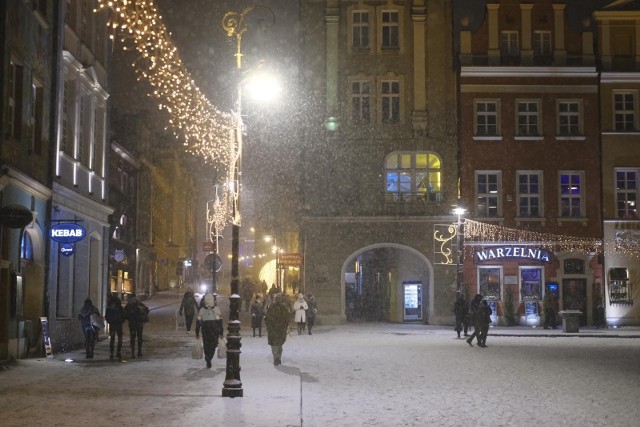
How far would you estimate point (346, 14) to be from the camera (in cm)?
4378

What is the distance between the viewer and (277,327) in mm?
22188

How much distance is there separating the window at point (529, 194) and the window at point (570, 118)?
2.58 m

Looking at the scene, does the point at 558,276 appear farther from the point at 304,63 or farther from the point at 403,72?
the point at 304,63

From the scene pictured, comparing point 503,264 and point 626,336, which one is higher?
point 503,264

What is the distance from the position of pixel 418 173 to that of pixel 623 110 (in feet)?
34.6

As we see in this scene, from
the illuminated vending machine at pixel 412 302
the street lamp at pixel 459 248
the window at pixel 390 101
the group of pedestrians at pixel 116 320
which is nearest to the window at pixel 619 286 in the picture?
the street lamp at pixel 459 248

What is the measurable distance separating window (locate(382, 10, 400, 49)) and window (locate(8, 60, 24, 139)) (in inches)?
984

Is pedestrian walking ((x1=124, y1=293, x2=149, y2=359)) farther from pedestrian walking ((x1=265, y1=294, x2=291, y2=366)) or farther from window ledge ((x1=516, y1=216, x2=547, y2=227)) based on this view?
window ledge ((x1=516, y1=216, x2=547, y2=227))

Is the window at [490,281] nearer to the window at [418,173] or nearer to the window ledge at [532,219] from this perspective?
the window ledge at [532,219]

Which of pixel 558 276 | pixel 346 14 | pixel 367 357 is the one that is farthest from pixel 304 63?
pixel 367 357

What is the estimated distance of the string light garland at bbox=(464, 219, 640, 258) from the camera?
140 feet

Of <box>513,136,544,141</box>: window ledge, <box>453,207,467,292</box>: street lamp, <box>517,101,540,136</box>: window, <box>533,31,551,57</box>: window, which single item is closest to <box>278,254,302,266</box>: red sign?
<box>453,207,467,292</box>: street lamp

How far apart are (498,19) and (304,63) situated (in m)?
9.87

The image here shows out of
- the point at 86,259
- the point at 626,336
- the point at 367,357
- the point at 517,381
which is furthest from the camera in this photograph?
the point at 626,336
